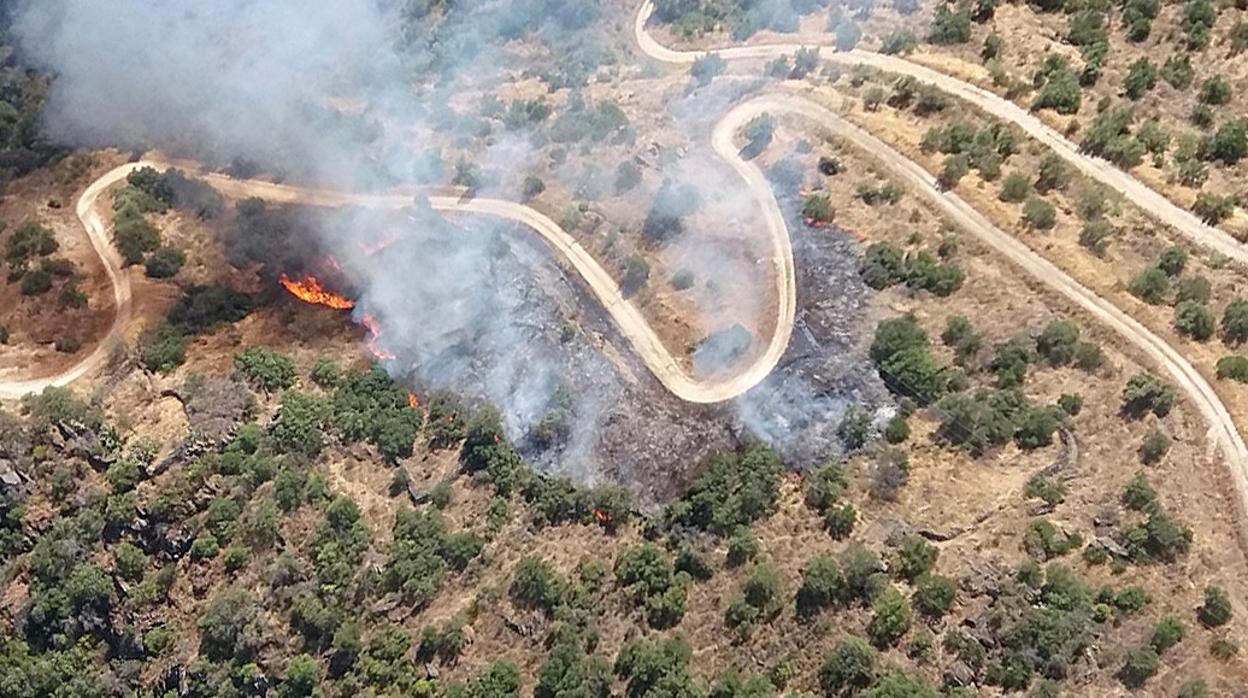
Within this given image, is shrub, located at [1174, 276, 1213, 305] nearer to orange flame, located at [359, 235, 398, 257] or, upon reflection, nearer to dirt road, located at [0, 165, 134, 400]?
orange flame, located at [359, 235, 398, 257]

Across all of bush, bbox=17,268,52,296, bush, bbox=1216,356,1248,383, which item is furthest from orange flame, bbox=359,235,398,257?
bush, bbox=1216,356,1248,383

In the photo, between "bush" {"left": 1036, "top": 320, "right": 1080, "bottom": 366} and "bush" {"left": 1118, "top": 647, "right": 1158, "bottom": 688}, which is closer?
"bush" {"left": 1118, "top": 647, "right": 1158, "bottom": 688}

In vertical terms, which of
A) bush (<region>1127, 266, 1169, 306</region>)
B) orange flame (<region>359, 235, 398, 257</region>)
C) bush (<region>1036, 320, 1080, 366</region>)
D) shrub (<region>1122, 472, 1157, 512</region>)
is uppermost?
bush (<region>1127, 266, 1169, 306</region>)

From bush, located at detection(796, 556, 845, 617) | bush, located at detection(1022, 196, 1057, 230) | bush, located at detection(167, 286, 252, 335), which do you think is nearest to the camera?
bush, located at detection(796, 556, 845, 617)

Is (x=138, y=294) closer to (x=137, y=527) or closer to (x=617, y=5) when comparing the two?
(x=137, y=527)

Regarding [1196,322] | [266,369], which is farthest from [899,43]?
[266,369]
